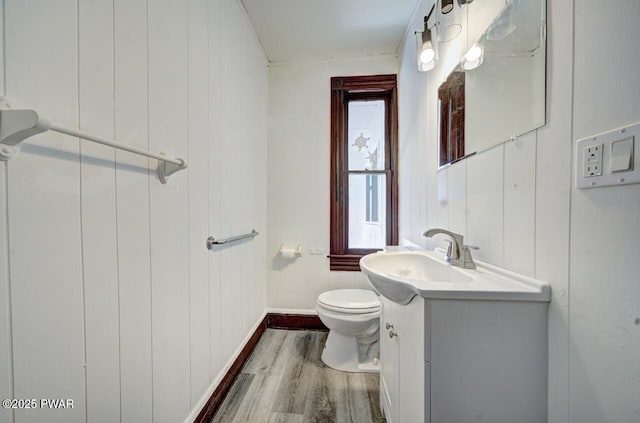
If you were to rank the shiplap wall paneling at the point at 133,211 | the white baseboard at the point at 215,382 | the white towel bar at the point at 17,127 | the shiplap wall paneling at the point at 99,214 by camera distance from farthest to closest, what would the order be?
the white baseboard at the point at 215,382
the shiplap wall paneling at the point at 133,211
the shiplap wall paneling at the point at 99,214
the white towel bar at the point at 17,127

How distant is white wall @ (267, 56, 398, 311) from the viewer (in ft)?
7.44

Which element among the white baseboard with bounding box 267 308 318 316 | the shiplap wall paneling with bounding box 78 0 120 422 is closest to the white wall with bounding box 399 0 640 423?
the shiplap wall paneling with bounding box 78 0 120 422

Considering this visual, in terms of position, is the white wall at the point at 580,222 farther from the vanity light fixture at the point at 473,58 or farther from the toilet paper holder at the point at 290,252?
the toilet paper holder at the point at 290,252

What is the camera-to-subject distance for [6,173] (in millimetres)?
506

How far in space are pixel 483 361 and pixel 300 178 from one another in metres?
1.85

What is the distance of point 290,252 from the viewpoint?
2.23 metres

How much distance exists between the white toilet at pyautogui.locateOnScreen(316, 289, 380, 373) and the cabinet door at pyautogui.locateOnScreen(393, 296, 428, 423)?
2.11 feet

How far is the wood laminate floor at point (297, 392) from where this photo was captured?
4.24ft

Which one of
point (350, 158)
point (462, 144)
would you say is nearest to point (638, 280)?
point (462, 144)

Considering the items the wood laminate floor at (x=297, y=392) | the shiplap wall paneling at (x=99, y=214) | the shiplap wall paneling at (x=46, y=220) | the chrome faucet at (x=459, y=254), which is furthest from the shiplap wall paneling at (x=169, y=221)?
the chrome faucet at (x=459, y=254)

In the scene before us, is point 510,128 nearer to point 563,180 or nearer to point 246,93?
point 563,180

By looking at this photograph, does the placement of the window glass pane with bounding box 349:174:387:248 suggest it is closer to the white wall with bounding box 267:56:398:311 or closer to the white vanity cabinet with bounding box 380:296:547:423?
the white wall with bounding box 267:56:398:311

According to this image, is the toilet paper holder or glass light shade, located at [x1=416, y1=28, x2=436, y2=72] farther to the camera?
the toilet paper holder

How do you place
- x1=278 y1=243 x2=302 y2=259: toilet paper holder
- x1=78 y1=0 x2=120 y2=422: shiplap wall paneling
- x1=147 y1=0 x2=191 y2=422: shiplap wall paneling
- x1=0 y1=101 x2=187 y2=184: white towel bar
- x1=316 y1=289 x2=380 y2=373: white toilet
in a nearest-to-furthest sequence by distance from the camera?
x1=0 y1=101 x2=187 y2=184: white towel bar
x1=78 y1=0 x2=120 y2=422: shiplap wall paneling
x1=147 y1=0 x2=191 y2=422: shiplap wall paneling
x1=316 y1=289 x2=380 y2=373: white toilet
x1=278 y1=243 x2=302 y2=259: toilet paper holder
